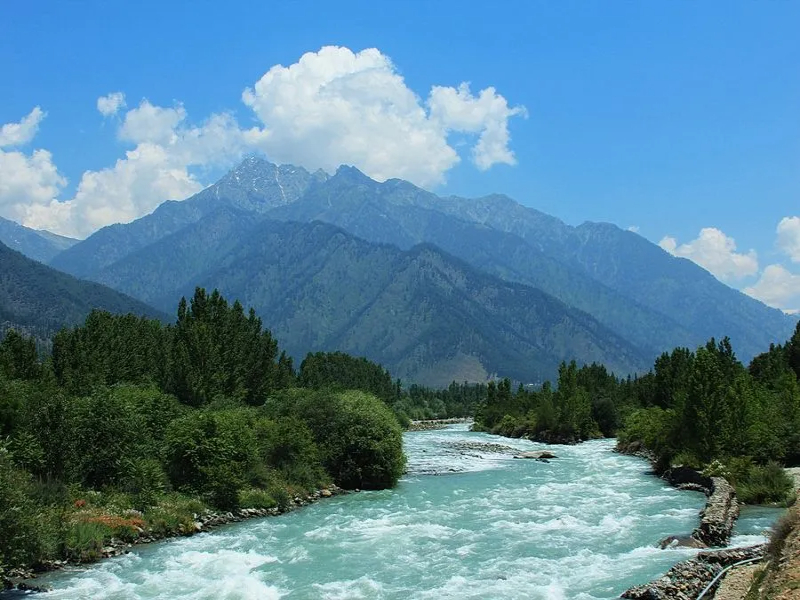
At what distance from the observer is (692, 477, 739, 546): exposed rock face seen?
97.1 feet

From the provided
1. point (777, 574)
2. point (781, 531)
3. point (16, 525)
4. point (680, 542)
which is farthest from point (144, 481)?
point (777, 574)

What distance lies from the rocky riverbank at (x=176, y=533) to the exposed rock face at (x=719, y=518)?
23.7 metres

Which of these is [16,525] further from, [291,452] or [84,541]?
[291,452]

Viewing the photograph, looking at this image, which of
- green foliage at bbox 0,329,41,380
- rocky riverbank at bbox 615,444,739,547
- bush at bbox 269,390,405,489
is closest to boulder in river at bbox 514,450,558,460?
rocky riverbank at bbox 615,444,739,547

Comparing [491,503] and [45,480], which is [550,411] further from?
[45,480]

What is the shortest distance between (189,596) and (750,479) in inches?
1364

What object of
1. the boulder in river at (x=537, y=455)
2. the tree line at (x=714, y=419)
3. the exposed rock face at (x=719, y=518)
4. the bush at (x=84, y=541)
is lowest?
the boulder in river at (x=537, y=455)

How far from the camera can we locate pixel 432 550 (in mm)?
30828

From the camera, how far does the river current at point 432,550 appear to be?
24.8 metres

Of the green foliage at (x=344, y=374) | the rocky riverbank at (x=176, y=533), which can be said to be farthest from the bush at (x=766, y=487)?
the green foliage at (x=344, y=374)

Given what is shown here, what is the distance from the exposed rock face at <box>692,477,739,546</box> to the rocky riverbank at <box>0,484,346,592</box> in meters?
23.7

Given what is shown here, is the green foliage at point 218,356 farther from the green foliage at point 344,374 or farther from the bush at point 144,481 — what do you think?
the bush at point 144,481

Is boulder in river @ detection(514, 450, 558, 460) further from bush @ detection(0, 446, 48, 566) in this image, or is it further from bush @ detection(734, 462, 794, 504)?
bush @ detection(0, 446, 48, 566)

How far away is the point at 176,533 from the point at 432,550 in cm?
1304
